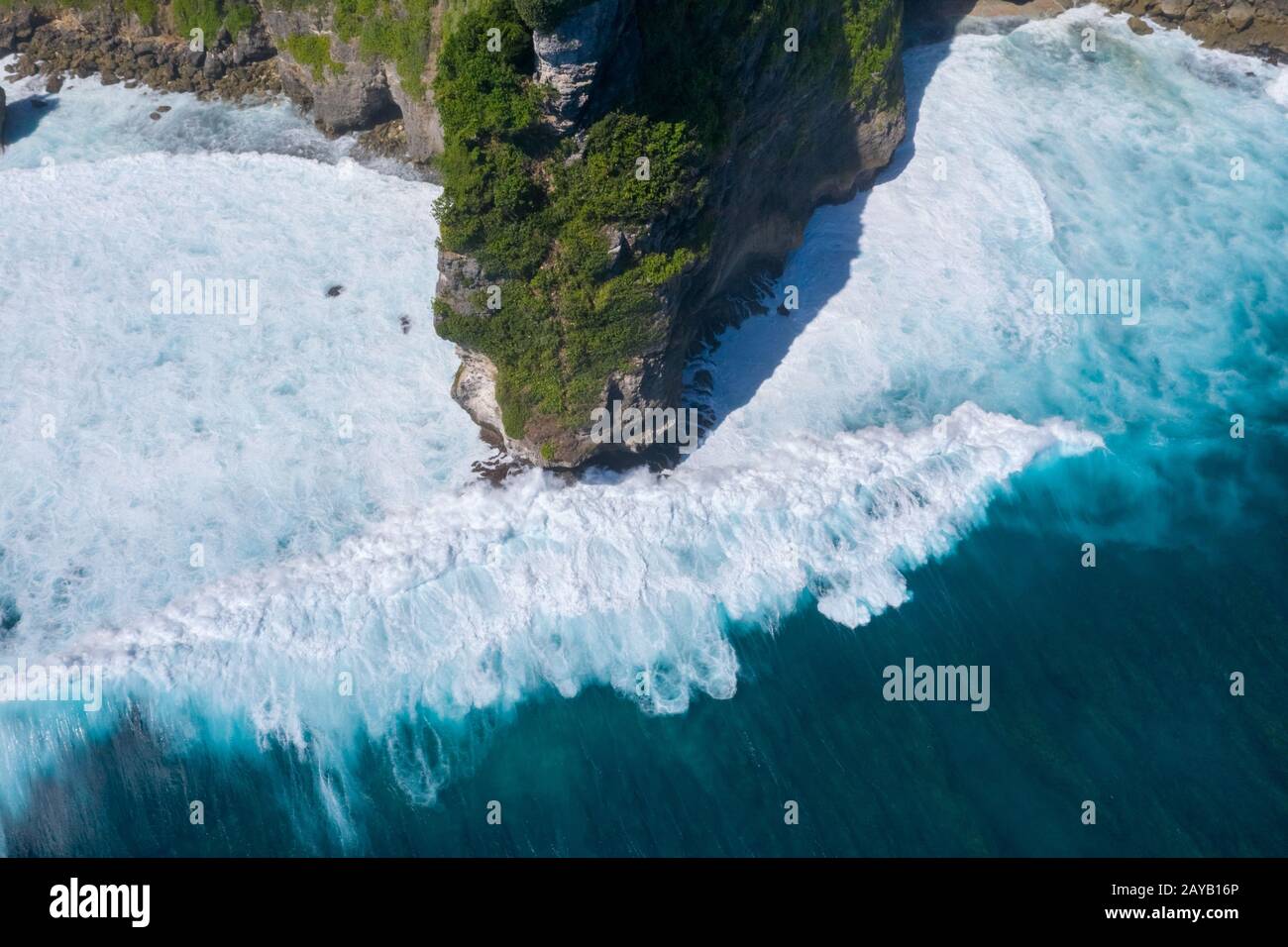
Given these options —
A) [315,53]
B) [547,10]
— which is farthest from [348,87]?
[547,10]

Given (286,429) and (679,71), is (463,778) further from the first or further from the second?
(679,71)

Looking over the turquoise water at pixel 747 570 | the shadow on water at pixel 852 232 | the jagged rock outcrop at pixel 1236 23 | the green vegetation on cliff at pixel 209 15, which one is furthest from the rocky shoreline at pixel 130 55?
the jagged rock outcrop at pixel 1236 23

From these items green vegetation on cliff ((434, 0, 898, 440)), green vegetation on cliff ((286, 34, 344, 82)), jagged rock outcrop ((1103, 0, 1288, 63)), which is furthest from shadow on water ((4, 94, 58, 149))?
jagged rock outcrop ((1103, 0, 1288, 63))

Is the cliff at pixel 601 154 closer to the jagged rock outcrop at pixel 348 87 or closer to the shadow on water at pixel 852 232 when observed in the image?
the jagged rock outcrop at pixel 348 87

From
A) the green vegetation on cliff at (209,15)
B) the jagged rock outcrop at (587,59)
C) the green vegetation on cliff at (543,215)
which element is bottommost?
the green vegetation on cliff at (543,215)

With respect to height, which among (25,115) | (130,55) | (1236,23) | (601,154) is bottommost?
(601,154)

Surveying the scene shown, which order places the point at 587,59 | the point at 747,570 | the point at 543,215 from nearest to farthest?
the point at 587,59, the point at 543,215, the point at 747,570

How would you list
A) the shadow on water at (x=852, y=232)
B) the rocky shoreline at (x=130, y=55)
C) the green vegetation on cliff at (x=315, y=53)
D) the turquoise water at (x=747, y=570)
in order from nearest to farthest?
the turquoise water at (x=747, y=570) → the shadow on water at (x=852, y=232) → the green vegetation on cliff at (x=315, y=53) → the rocky shoreline at (x=130, y=55)

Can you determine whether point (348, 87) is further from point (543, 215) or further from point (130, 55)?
point (543, 215)
